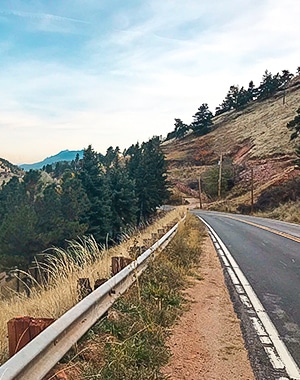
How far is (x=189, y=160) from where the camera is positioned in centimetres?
10462

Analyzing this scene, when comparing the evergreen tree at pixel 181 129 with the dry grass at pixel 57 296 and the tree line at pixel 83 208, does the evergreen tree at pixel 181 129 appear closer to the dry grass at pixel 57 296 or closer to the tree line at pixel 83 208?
the tree line at pixel 83 208

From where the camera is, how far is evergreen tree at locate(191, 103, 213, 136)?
124250mm

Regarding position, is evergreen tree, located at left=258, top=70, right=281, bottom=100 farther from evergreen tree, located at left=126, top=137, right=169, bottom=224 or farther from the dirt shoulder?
the dirt shoulder

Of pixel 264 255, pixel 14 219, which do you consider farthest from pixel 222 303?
pixel 14 219

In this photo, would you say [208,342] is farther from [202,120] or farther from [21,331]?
[202,120]

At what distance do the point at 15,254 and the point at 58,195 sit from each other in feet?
29.2

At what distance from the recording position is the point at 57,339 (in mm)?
3133

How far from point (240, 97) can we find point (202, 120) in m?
16.2

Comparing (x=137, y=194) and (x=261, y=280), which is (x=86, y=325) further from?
(x=137, y=194)

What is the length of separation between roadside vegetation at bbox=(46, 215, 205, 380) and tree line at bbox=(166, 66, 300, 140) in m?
118

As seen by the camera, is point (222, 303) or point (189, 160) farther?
point (189, 160)

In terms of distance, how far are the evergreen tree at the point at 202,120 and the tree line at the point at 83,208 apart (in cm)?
6577

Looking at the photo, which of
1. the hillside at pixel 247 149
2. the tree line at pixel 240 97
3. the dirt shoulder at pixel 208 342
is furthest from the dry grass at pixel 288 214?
the tree line at pixel 240 97

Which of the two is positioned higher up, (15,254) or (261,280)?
(261,280)
